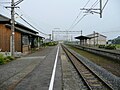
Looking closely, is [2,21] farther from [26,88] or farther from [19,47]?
[26,88]

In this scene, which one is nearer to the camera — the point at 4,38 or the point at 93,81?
the point at 93,81

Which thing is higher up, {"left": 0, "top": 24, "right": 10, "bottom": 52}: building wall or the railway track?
{"left": 0, "top": 24, "right": 10, "bottom": 52}: building wall

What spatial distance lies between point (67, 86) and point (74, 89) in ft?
2.05

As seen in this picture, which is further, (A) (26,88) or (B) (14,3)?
(B) (14,3)

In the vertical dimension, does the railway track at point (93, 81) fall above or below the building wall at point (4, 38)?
below

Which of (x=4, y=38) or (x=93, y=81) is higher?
(x=4, y=38)

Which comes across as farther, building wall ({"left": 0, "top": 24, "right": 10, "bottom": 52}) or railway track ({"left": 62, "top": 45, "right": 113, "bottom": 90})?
building wall ({"left": 0, "top": 24, "right": 10, "bottom": 52})

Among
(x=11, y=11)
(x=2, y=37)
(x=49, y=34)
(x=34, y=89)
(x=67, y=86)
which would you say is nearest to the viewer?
(x=34, y=89)

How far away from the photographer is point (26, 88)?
8711 mm

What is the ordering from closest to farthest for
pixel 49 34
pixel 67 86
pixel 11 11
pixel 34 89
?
1. pixel 34 89
2. pixel 67 86
3. pixel 11 11
4. pixel 49 34

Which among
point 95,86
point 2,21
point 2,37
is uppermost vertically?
point 2,21

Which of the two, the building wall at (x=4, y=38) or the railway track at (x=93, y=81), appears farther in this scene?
the building wall at (x=4, y=38)

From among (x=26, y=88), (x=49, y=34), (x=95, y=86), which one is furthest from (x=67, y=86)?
(x=49, y=34)

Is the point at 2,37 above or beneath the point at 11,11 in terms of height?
beneath
